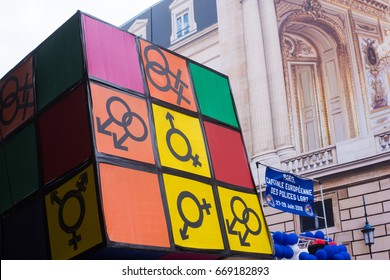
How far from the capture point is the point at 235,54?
22.7 meters

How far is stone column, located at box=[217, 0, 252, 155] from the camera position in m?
22.1

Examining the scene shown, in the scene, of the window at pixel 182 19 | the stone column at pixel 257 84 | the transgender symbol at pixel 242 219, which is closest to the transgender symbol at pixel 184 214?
the transgender symbol at pixel 242 219

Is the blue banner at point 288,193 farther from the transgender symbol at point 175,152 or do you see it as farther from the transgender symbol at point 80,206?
the transgender symbol at point 80,206

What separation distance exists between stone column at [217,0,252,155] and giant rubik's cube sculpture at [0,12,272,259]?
47.6 feet

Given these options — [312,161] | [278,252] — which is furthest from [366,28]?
[278,252]

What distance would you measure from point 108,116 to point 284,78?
16.5m

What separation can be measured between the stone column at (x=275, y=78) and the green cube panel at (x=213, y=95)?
43.3 feet

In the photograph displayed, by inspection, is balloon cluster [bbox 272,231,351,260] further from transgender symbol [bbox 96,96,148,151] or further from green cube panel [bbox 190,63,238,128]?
transgender symbol [bbox 96,96,148,151]

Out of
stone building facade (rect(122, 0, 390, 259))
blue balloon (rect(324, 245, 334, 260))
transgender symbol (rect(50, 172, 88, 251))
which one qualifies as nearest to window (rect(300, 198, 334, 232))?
stone building facade (rect(122, 0, 390, 259))

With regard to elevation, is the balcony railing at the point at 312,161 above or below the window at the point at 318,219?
above

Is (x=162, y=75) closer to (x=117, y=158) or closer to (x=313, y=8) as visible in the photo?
(x=117, y=158)

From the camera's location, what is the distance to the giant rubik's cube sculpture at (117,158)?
231 inches

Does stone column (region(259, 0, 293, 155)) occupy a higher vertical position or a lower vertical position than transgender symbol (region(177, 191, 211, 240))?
higher
